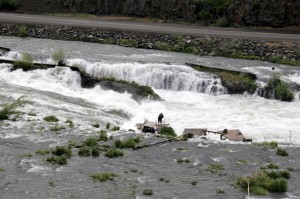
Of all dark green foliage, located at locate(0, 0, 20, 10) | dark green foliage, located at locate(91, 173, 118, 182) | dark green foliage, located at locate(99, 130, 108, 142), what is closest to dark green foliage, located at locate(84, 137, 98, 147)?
dark green foliage, located at locate(99, 130, 108, 142)

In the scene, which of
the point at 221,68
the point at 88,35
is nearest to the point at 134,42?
the point at 88,35

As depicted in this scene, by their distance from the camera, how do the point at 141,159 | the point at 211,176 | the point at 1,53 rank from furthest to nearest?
1. the point at 1,53
2. the point at 141,159
3. the point at 211,176

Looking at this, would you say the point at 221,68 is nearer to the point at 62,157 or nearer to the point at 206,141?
the point at 206,141

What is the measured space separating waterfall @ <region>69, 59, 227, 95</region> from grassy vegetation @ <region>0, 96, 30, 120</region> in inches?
407

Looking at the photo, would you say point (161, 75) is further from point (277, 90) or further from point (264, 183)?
point (264, 183)

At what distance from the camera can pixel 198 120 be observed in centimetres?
3080

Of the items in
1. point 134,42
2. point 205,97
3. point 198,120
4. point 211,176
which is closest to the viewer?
point 211,176

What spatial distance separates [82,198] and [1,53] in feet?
99.1

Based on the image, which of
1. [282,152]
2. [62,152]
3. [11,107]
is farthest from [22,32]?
[282,152]

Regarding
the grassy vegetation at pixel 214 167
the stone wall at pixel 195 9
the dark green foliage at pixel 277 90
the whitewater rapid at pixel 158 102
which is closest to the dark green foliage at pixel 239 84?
the whitewater rapid at pixel 158 102

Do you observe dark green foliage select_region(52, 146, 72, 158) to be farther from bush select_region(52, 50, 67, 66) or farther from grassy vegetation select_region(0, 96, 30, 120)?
bush select_region(52, 50, 67, 66)

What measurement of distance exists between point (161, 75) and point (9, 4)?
3319 cm

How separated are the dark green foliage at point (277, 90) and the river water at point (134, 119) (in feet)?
2.16

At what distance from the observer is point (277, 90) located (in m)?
36.9
